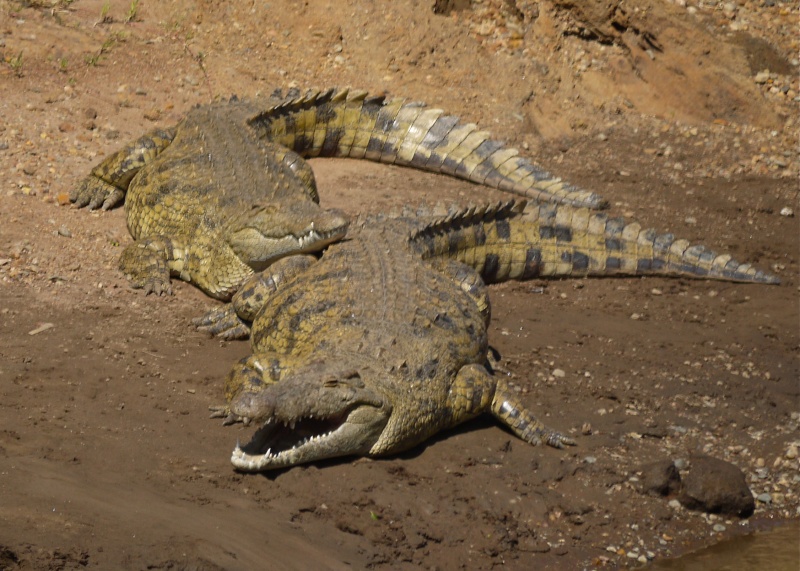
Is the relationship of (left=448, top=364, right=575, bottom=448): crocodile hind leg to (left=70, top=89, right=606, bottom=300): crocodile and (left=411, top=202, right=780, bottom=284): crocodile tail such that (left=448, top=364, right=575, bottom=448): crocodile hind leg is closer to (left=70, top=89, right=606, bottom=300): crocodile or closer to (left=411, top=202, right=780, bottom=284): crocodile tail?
(left=70, top=89, right=606, bottom=300): crocodile

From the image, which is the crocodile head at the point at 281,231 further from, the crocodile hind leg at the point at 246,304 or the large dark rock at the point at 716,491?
the large dark rock at the point at 716,491

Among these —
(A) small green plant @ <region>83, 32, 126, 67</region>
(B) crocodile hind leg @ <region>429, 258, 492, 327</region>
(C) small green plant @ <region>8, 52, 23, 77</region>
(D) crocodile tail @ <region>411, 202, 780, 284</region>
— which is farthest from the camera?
(A) small green plant @ <region>83, 32, 126, 67</region>

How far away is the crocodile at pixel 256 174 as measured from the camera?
7730mm

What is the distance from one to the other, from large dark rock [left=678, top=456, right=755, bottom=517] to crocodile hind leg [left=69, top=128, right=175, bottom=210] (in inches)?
191

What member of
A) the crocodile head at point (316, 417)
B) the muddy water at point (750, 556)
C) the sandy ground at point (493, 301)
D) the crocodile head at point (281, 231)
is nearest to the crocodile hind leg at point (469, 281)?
the sandy ground at point (493, 301)

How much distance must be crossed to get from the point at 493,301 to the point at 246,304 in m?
1.88

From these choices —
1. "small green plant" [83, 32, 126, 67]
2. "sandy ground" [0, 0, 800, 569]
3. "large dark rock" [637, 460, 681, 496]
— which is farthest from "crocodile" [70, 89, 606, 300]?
"large dark rock" [637, 460, 681, 496]

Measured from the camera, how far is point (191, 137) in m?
8.84

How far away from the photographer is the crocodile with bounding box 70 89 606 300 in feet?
25.4

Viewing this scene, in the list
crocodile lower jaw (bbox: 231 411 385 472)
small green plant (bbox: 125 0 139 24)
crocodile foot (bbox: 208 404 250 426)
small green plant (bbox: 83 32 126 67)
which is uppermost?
small green plant (bbox: 125 0 139 24)

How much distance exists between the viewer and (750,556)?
6.08 metres

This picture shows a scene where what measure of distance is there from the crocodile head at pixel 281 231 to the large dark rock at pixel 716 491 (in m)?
2.73

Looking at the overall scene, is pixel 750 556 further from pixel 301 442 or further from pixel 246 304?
pixel 246 304

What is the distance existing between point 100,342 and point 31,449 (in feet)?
4.55
